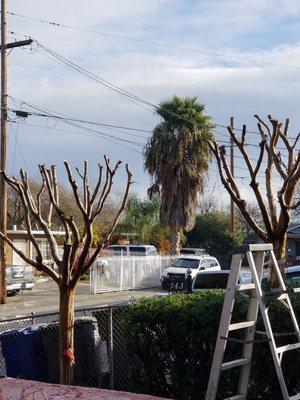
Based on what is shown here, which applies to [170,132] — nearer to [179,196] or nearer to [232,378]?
[179,196]

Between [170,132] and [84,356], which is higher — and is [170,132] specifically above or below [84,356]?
above

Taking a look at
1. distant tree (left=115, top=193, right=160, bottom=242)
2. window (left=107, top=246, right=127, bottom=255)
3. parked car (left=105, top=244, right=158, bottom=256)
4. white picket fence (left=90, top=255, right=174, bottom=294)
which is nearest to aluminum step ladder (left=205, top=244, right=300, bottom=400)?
white picket fence (left=90, top=255, right=174, bottom=294)

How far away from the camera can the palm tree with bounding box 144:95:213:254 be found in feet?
116

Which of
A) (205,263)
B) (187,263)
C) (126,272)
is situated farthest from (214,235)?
(126,272)

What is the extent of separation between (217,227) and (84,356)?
40.2m

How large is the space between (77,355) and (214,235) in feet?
132

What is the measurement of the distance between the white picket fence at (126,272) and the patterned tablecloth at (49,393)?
25.9 metres

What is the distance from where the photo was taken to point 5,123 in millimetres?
24859

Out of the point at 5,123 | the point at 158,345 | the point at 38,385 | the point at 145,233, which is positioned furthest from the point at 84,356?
the point at 145,233

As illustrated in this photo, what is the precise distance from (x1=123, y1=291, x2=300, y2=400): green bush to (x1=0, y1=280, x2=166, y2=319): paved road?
590 inches

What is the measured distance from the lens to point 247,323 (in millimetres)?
5273

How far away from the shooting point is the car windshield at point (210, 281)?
17.6 m

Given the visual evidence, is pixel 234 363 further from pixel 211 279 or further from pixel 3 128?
pixel 3 128

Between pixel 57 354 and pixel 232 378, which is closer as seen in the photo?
pixel 232 378
